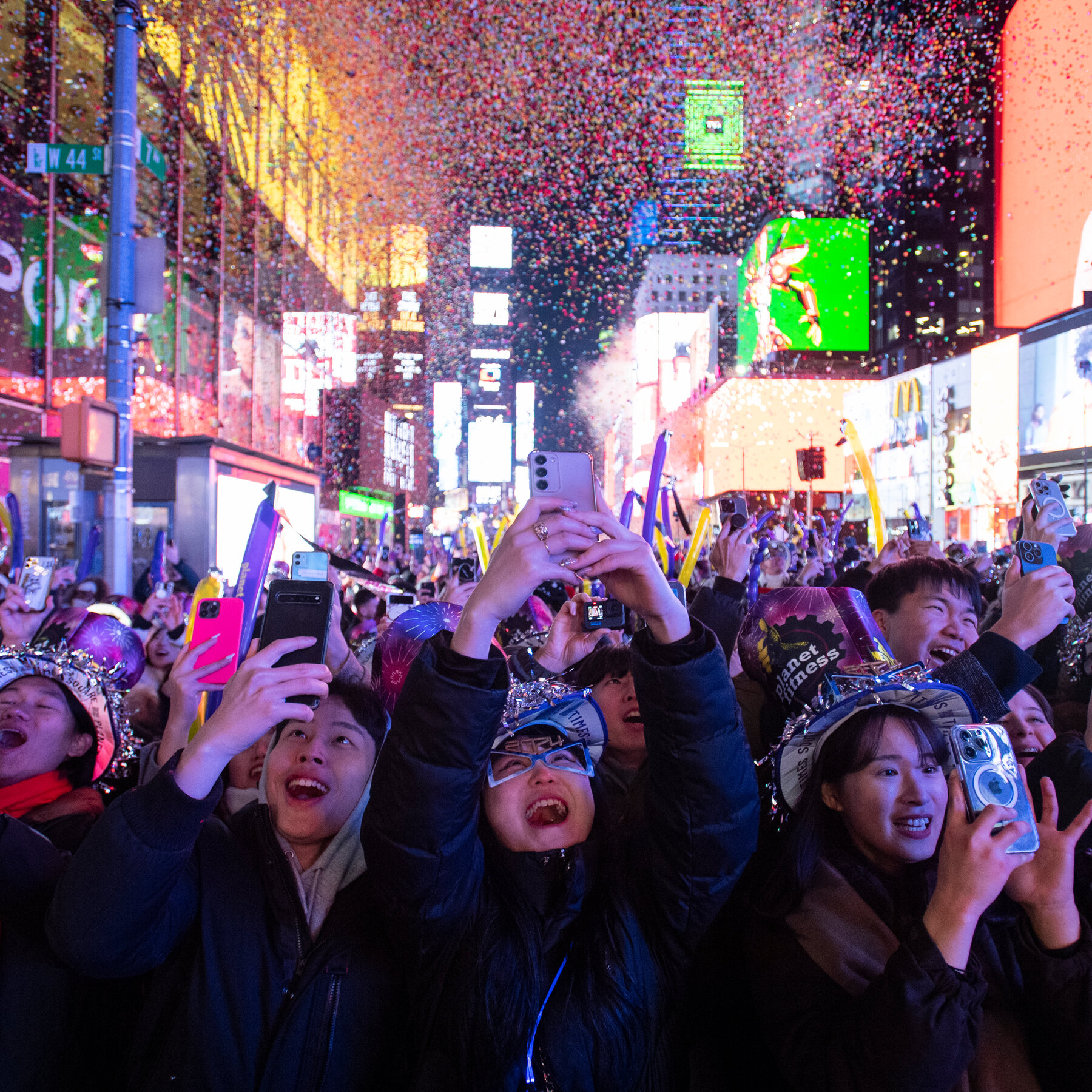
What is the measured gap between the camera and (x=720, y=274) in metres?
131

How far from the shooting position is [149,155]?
7.96 m

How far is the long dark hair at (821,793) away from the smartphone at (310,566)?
133 cm

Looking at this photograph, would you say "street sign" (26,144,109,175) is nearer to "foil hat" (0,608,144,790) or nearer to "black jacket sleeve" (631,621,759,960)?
"foil hat" (0,608,144,790)

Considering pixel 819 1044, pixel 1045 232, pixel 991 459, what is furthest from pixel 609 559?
pixel 1045 232

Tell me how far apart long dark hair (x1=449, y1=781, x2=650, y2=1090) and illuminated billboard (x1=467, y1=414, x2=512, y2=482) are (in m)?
128

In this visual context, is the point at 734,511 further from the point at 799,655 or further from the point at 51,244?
the point at 51,244

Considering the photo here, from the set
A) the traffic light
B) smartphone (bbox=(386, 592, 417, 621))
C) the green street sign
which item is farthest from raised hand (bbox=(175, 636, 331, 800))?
the green street sign

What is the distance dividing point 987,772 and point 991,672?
981 mm

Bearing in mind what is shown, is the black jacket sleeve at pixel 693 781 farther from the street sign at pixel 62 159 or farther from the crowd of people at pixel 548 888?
the street sign at pixel 62 159

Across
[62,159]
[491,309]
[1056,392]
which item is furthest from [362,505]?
[491,309]

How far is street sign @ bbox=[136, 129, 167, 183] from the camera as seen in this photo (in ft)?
26.0

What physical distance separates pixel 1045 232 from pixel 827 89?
56.9 metres

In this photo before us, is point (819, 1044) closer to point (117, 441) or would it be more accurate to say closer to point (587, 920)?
point (587, 920)

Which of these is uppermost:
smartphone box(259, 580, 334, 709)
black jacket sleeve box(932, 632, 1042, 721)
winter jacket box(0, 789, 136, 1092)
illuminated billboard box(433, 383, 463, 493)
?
illuminated billboard box(433, 383, 463, 493)
